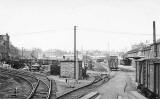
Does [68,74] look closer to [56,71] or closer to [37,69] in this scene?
[56,71]

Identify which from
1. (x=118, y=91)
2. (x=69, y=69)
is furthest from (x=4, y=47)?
(x=118, y=91)

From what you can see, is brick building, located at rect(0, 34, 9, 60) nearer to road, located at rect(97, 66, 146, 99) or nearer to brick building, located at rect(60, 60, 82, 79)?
brick building, located at rect(60, 60, 82, 79)

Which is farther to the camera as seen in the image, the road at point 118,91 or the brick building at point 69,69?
the brick building at point 69,69

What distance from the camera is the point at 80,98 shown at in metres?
14.6

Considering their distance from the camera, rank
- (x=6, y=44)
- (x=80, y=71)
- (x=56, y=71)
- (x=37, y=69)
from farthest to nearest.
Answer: (x=6, y=44), (x=37, y=69), (x=56, y=71), (x=80, y=71)

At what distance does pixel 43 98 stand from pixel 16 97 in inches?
76.1

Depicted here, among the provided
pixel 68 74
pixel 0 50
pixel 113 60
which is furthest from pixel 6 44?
pixel 68 74

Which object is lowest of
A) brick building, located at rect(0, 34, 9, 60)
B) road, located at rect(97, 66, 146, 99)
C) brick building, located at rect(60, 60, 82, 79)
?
road, located at rect(97, 66, 146, 99)

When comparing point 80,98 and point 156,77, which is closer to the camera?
point 156,77

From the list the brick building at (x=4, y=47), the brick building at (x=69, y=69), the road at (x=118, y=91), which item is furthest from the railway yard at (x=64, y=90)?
the brick building at (x=4, y=47)

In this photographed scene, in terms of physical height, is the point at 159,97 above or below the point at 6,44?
below

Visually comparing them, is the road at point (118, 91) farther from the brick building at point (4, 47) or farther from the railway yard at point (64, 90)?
the brick building at point (4, 47)

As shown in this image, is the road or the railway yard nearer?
the railway yard

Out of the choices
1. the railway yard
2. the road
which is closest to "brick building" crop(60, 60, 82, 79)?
the railway yard
